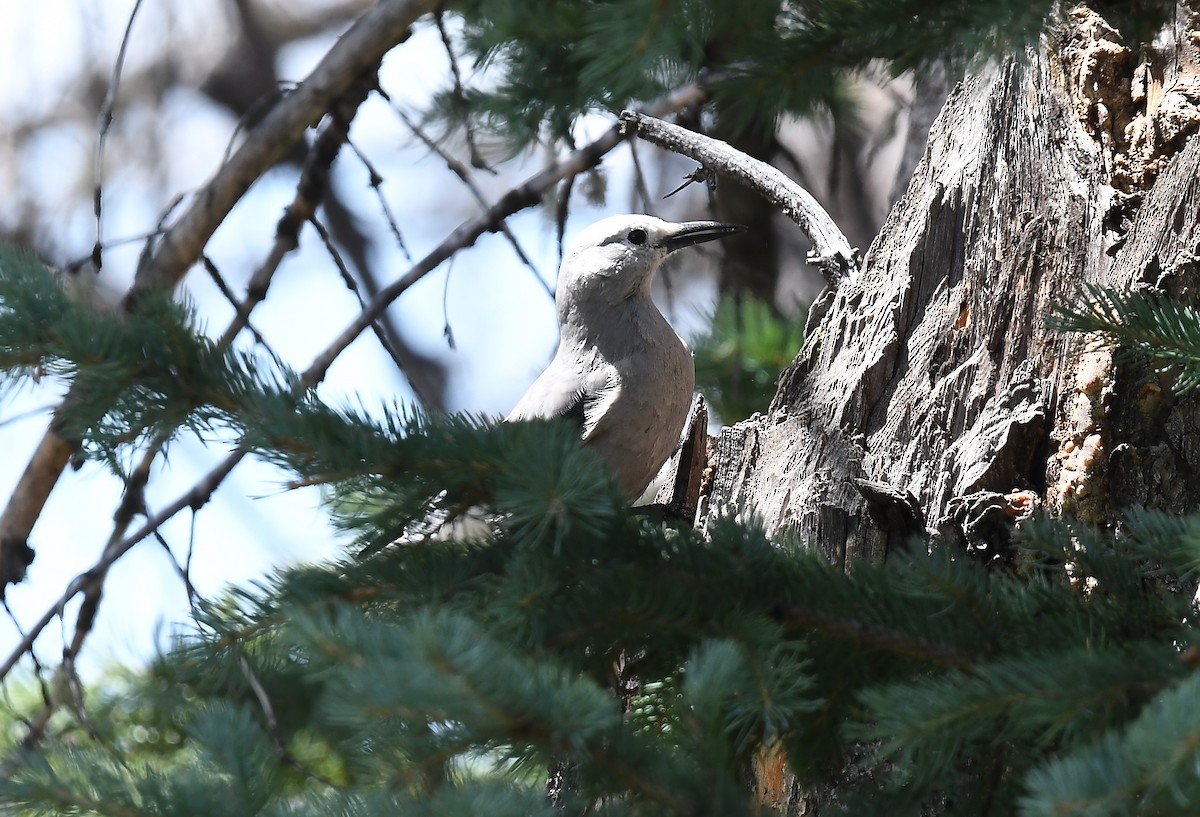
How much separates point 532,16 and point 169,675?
74.6 inches

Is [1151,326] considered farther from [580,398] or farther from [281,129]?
[281,129]

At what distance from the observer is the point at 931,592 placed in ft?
4.75

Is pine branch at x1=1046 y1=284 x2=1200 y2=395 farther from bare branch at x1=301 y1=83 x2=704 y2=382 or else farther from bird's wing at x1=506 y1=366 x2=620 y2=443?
bird's wing at x1=506 y1=366 x2=620 y2=443

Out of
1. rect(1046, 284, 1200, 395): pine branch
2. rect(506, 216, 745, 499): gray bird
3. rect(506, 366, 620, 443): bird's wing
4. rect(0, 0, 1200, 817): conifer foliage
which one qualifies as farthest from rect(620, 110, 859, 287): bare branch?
rect(0, 0, 1200, 817): conifer foliage

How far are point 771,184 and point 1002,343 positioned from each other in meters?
0.88

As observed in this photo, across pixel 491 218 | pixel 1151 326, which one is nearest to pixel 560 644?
pixel 1151 326

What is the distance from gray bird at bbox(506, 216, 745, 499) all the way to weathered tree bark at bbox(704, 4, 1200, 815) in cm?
40

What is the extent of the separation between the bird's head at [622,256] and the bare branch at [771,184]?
1.44 ft

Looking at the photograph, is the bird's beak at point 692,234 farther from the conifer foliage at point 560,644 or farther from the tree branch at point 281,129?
the conifer foliage at point 560,644

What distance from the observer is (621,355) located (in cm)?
337

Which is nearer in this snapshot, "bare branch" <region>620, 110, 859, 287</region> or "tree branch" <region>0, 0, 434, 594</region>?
"bare branch" <region>620, 110, 859, 287</region>

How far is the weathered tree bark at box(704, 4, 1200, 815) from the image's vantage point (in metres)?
2.32

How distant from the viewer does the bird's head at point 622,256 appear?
3.64 m

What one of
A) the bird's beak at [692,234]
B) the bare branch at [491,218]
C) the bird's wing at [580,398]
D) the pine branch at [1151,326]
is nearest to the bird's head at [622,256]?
the bird's beak at [692,234]
